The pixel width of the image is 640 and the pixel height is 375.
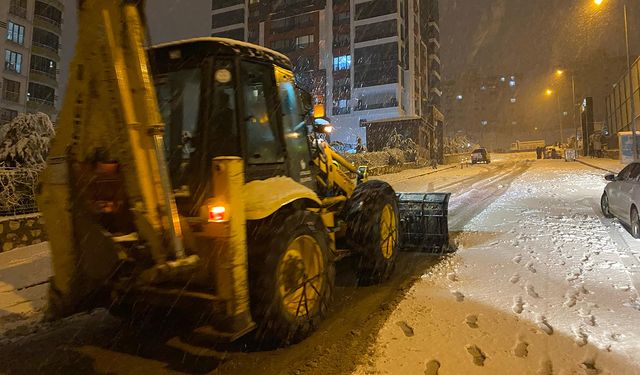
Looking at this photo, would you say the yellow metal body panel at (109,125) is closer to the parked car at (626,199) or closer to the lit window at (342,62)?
the parked car at (626,199)

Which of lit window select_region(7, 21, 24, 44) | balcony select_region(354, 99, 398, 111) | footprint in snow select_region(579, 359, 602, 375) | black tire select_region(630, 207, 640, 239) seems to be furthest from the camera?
balcony select_region(354, 99, 398, 111)

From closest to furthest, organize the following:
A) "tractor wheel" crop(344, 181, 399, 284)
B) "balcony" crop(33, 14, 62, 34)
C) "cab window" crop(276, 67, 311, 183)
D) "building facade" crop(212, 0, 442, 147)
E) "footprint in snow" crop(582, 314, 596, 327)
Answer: "footprint in snow" crop(582, 314, 596, 327) < "cab window" crop(276, 67, 311, 183) < "tractor wheel" crop(344, 181, 399, 284) < "balcony" crop(33, 14, 62, 34) < "building facade" crop(212, 0, 442, 147)

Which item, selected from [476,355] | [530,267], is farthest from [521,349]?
[530,267]

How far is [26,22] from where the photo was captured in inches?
1578

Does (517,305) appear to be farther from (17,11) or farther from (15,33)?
(17,11)

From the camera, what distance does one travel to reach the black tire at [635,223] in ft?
27.7

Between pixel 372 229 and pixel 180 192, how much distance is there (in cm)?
262

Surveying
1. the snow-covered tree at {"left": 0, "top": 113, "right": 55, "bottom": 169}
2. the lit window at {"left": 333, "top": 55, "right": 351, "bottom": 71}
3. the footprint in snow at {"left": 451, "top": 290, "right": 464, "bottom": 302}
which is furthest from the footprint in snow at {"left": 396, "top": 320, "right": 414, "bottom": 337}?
the lit window at {"left": 333, "top": 55, "right": 351, "bottom": 71}

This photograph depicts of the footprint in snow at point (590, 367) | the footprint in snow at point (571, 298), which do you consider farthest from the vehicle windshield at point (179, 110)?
the footprint in snow at point (571, 298)

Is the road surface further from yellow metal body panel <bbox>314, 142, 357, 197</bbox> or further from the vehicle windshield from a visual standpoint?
the vehicle windshield

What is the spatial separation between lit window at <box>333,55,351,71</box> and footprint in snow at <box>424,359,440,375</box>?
63177 millimetres

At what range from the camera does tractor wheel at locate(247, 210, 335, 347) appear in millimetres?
3572

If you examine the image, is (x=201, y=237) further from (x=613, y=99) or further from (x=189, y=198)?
(x=613, y=99)

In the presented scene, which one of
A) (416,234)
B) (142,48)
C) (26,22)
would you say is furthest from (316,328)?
(26,22)
